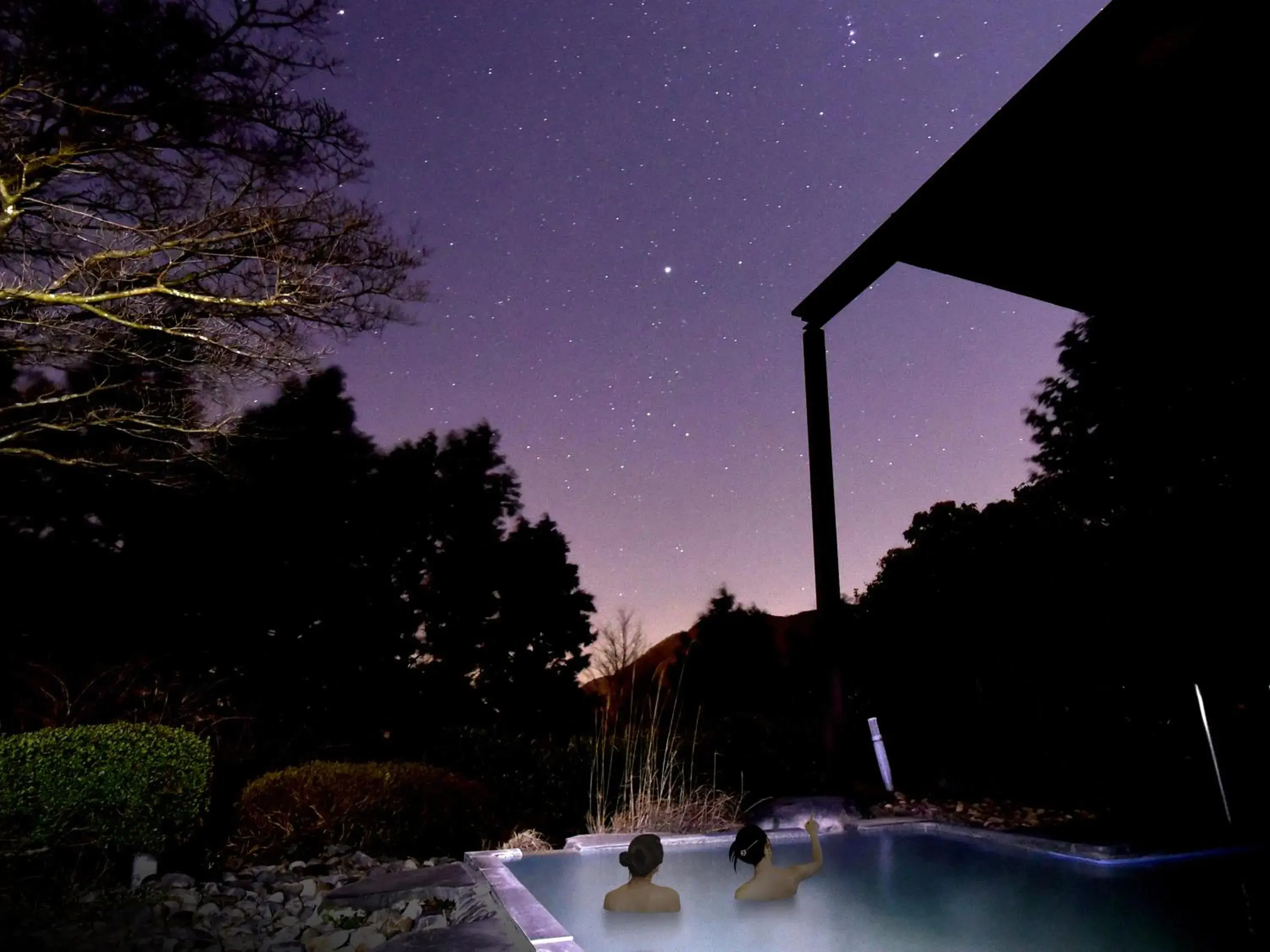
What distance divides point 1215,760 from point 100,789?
6.53m

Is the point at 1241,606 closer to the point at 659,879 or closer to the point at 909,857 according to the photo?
the point at 909,857

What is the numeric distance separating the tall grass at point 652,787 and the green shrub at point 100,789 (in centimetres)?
283

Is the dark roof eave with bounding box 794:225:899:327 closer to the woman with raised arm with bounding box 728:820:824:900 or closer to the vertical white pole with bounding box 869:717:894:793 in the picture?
the woman with raised arm with bounding box 728:820:824:900

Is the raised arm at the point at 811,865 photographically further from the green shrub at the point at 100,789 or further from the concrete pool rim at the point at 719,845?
the green shrub at the point at 100,789

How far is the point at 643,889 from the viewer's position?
13.0 ft

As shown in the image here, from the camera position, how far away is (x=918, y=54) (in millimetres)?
5258

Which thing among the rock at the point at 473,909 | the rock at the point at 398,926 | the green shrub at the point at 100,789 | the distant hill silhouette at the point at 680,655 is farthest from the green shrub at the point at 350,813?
the distant hill silhouette at the point at 680,655

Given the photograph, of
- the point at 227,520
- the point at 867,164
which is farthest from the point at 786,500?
the point at 227,520

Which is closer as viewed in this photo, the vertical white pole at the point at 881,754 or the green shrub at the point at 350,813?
the green shrub at the point at 350,813

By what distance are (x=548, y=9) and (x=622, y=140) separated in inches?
42.4

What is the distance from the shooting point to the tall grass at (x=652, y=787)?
6312 mm

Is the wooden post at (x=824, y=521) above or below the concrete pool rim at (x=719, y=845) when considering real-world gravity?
above

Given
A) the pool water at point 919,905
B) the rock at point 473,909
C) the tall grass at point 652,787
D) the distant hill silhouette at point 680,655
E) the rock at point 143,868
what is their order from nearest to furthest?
the pool water at point 919,905
the rock at point 473,909
the rock at point 143,868
the tall grass at point 652,787
the distant hill silhouette at point 680,655

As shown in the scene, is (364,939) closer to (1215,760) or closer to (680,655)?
(1215,760)
